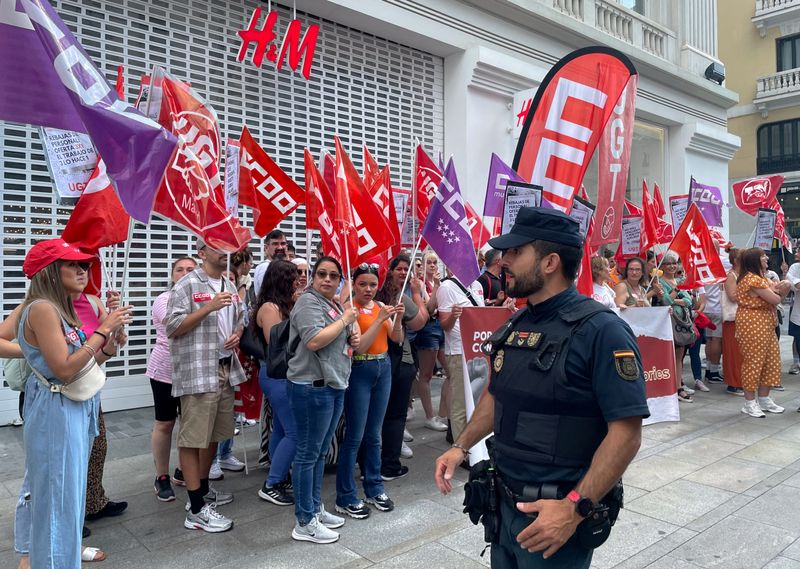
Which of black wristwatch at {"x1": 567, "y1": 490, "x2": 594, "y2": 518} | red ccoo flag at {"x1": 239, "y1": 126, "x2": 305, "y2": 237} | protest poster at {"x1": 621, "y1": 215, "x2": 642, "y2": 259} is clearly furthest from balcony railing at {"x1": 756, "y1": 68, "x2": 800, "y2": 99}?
black wristwatch at {"x1": 567, "y1": 490, "x2": 594, "y2": 518}

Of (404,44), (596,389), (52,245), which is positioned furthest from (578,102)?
(404,44)

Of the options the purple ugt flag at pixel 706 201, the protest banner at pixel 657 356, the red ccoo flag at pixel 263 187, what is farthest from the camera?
the purple ugt flag at pixel 706 201

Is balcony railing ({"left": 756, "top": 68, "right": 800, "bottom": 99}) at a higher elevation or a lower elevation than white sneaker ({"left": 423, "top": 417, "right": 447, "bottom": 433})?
higher

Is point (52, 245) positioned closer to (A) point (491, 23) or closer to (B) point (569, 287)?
(B) point (569, 287)

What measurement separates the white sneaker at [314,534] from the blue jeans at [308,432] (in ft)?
0.12

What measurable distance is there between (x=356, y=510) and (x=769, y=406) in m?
6.03

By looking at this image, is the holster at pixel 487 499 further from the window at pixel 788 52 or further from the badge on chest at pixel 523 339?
the window at pixel 788 52

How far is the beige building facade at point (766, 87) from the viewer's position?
2636 cm

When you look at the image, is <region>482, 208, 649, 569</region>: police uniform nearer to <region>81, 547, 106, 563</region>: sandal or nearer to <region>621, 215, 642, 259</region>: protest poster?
<region>81, 547, 106, 563</region>: sandal

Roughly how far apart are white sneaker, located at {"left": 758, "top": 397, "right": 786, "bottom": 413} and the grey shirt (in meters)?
6.26

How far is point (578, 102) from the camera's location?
15.4ft

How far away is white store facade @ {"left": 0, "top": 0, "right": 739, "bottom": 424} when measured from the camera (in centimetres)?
720

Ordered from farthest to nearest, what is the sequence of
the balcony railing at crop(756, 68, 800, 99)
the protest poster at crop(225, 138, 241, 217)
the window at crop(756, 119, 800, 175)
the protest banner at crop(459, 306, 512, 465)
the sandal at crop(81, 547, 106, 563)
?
the window at crop(756, 119, 800, 175)
the balcony railing at crop(756, 68, 800, 99)
the protest poster at crop(225, 138, 241, 217)
the protest banner at crop(459, 306, 512, 465)
the sandal at crop(81, 547, 106, 563)

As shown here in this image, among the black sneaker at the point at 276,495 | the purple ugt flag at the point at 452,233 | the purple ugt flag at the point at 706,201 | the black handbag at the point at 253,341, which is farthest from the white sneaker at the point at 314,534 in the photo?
the purple ugt flag at the point at 706,201
